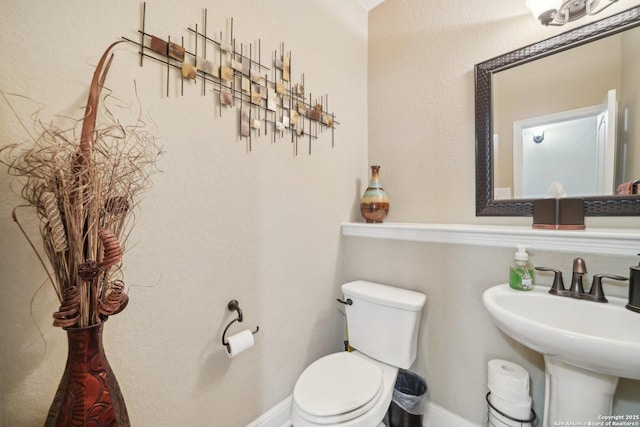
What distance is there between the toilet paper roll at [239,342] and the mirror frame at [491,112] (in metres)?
1.34

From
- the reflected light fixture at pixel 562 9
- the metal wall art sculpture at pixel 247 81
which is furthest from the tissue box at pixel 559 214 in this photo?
the metal wall art sculpture at pixel 247 81

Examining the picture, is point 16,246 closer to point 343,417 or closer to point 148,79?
point 148,79

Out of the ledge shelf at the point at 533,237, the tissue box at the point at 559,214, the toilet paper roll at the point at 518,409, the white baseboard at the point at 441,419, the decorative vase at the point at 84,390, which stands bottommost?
the white baseboard at the point at 441,419

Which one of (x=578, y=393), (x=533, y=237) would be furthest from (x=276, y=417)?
(x=533, y=237)

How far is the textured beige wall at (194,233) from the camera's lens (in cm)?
67

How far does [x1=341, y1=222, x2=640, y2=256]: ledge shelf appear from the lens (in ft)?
2.81

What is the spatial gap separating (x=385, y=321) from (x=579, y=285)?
775 millimetres

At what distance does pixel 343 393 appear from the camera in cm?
100

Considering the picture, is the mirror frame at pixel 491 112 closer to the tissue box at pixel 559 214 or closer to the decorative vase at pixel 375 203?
the tissue box at pixel 559 214

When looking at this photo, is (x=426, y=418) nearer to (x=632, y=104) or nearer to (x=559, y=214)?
(x=559, y=214)

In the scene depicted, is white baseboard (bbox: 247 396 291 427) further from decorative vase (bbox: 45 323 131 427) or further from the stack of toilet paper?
the stack of toilet paper

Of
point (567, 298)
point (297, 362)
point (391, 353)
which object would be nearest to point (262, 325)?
point (297, 362)

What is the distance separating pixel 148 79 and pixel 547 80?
5.76ft

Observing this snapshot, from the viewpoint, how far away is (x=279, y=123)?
4.19ft
